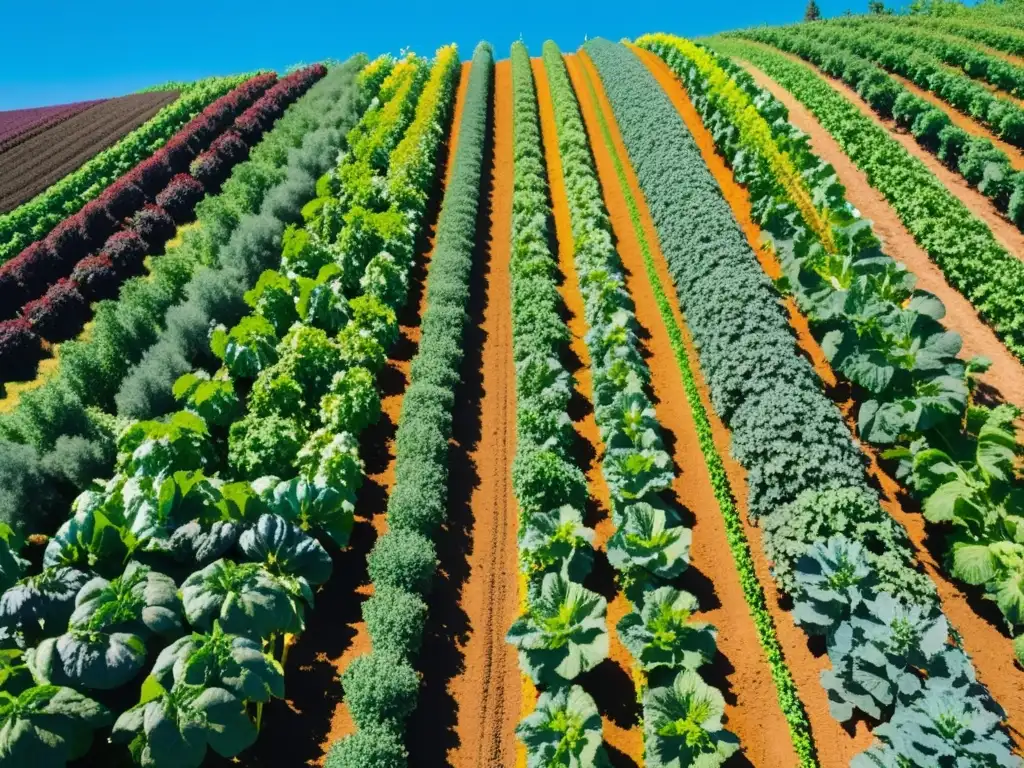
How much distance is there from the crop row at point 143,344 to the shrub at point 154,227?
7.88 feet

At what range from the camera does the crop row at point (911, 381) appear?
11758 mm

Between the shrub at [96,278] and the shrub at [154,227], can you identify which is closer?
the shrub at [96,278]

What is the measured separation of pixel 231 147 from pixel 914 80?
123ft

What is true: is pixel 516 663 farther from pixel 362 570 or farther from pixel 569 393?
pixel 569 393

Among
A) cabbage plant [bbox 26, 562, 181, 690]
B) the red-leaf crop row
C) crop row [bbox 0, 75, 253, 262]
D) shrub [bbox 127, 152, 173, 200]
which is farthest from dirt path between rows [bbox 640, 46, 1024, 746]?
crop row [bbox 0, 75, 253, 262]

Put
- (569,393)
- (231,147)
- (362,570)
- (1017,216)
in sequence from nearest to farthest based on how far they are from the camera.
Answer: (362,570) → (569,393) → (1017,216) → (231,147)

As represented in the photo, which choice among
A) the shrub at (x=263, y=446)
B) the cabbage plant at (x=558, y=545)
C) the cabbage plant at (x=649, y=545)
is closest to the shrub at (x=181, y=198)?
the shrub at (x=263, y=446)

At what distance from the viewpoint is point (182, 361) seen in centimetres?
1698

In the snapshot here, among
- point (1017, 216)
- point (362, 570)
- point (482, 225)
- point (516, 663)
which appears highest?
point (482, 225)

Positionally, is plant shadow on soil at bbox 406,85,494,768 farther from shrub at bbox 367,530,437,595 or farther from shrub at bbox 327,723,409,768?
shrub at bbox 327,723,409,768

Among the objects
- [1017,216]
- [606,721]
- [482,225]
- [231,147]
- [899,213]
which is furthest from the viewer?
[231,147]

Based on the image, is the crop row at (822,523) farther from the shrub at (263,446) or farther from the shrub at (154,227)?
the shrub at (154,227)

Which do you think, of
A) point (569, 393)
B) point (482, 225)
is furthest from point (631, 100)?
point (569, 393)

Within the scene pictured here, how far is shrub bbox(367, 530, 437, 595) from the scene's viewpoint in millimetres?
12258
